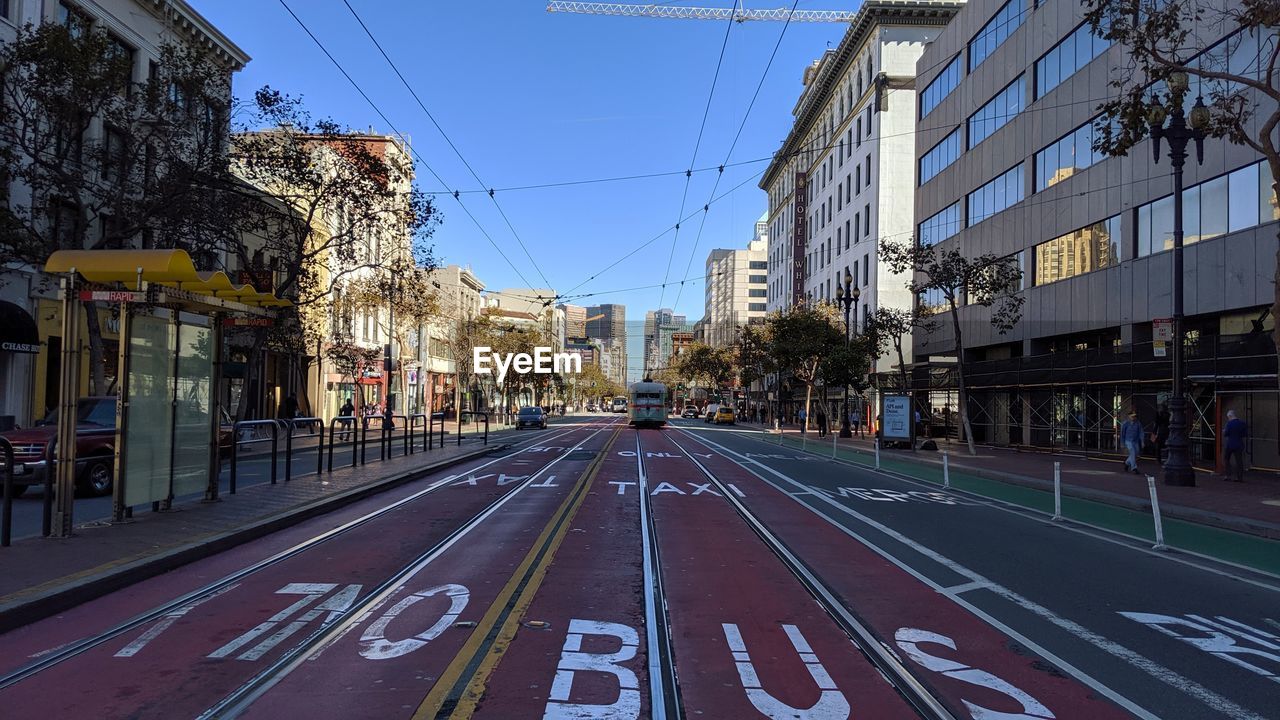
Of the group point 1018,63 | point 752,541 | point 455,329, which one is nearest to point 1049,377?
point 1018,63

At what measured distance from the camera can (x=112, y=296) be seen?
9.74 meters

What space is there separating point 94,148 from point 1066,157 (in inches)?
1310

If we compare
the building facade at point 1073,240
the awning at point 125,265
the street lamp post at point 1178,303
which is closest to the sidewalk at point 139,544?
the awning at point 125,265

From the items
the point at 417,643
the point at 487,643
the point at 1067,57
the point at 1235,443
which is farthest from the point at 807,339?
the point at 417,643

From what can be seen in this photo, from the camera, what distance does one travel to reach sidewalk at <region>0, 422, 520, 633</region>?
23.3 ft

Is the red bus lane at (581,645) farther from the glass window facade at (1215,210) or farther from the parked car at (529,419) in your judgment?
the parked car at (529,419)

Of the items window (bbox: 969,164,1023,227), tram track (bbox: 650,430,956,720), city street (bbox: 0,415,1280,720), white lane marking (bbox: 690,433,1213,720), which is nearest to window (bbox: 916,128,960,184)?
window (bbox: 969,164,1023,227)

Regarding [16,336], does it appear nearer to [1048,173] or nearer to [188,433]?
[188,433]

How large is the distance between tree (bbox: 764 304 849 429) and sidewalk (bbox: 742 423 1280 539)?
1604 cm

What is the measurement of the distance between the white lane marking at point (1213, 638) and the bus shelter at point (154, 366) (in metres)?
10.6

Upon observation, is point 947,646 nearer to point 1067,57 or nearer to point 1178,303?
point 1178,303

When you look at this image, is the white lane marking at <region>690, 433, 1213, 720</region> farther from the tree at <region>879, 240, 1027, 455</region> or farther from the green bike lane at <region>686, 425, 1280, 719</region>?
the tree at <region>879, 240, 1027, 455</region>

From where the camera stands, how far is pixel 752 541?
1118cm

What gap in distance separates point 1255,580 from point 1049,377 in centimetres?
2423
